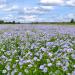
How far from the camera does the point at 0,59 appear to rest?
6246 mm

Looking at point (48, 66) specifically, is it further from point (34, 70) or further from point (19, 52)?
point (19, 52)

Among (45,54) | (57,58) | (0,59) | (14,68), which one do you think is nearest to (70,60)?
(57,58)

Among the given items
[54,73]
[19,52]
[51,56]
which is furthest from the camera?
[19,52]

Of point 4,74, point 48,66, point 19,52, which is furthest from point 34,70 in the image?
point 19,52

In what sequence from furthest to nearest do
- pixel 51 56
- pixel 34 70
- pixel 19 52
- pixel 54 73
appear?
pixel 19 52 < pixel 51 56 < pixel 34 70 < pixel 54 73

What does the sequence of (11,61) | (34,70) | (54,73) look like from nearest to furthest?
(54,73) → (34,70) → (11,61)

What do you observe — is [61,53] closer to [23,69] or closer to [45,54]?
[45,54]

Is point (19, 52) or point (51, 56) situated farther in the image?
point (19, 52)

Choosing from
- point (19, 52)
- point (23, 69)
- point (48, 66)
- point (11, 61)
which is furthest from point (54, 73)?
point (19, 52)

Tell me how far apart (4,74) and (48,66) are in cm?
84

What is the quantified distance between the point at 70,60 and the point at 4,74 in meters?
1.25

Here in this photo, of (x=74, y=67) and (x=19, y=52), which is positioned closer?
(x=74, y=67)

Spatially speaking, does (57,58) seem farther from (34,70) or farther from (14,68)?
(14,68)

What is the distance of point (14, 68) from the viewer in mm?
5480
